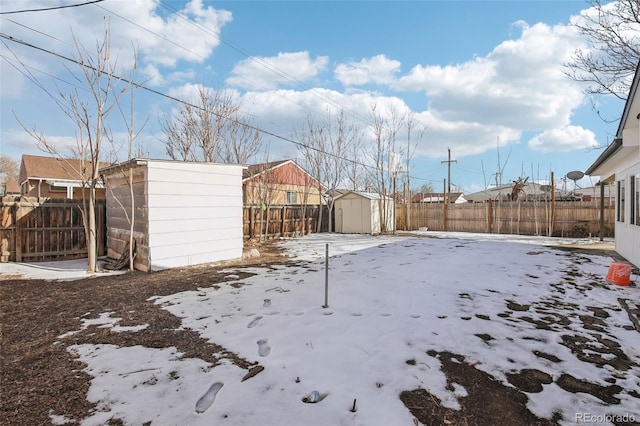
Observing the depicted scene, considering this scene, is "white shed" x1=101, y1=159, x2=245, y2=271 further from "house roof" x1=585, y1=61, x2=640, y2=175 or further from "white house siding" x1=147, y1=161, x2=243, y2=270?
"house roof" x1=585, y1=61, x2=640, y2=175

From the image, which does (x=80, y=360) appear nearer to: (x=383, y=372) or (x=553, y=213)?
(x=383, y=372)

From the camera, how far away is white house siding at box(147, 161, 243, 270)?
654 cm

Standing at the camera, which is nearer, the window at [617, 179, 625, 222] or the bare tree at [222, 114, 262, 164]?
the window at [617, 179, 625, 222]

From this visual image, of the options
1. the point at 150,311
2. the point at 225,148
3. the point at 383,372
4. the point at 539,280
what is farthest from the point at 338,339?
the point at 225,148

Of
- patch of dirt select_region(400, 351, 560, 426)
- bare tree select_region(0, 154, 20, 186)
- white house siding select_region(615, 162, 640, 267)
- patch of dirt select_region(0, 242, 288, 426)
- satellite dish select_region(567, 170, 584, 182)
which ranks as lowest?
patch of dirt select_region(400, 351, 560, 426)

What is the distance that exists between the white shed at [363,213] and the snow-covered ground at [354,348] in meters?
9.43

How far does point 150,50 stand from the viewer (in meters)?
7.92

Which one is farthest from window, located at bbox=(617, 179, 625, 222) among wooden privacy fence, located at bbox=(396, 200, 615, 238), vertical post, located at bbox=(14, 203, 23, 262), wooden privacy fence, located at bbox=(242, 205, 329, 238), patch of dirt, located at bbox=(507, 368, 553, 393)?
vertical post, located at bbox=(14, 203, 23, 262)

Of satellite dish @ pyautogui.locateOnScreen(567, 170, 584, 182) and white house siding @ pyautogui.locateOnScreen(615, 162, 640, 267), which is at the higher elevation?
satellite dish @ pyautogui.locateOnScreen(567, 170, 584, 182)

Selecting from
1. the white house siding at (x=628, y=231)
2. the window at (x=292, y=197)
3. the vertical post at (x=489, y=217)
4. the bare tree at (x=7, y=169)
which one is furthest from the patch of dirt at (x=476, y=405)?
the bare tree at (x=7, y=169)

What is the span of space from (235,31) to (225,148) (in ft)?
15.8

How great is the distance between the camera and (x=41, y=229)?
24.7ft

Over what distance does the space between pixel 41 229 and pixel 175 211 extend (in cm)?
359

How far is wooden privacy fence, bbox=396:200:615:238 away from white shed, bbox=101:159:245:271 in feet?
39.6
